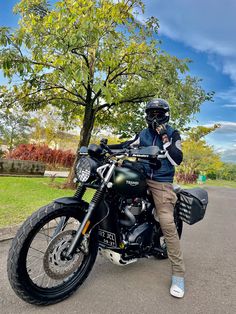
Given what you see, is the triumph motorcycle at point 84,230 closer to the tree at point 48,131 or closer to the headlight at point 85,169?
the headlight at point 85,169

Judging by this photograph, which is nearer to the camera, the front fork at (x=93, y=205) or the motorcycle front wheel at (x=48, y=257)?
the motorcycle front wheel at (x=48, y=257)

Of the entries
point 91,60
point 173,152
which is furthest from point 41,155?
point 173,152

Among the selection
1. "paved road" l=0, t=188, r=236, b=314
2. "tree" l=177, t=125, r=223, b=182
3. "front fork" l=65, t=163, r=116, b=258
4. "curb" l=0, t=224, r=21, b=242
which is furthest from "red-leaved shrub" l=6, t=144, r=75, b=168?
"front fork" l=65, t=163, r=116, b=258

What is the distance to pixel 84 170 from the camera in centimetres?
232

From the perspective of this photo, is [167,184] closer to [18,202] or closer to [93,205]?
[93,205]

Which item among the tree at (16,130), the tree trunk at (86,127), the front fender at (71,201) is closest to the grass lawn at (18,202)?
the tree trunk at (86,127)

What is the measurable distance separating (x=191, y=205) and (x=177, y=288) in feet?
3.02

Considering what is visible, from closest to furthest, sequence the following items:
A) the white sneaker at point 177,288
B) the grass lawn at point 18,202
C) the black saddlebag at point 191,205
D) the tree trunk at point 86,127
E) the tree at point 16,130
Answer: the white sneaker at point 177,288
the black saddlebag at point 191,205
the grass lawn at point 18,202
the tree trunk at point 86,127
the tree at point 16,130

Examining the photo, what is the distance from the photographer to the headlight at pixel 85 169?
2.29 metres

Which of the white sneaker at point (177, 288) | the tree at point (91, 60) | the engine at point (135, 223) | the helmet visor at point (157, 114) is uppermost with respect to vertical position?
the tree at point (91, 60)

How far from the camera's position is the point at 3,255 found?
308 centimetres

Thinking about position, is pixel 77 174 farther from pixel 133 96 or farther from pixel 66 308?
pixel 133 96

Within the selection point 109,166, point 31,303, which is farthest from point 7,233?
point 109,166

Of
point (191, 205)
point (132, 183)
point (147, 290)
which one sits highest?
point (132, 183)
